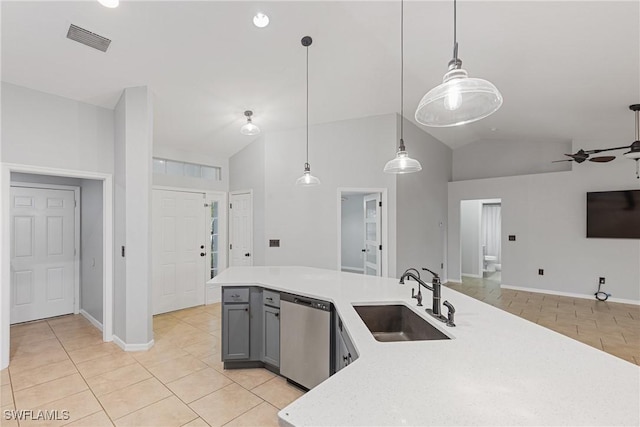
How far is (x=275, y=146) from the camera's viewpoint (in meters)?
4.80

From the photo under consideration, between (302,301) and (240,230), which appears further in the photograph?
(240,230)

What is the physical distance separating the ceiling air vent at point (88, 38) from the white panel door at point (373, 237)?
3933mm

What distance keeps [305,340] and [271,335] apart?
1.58 feet

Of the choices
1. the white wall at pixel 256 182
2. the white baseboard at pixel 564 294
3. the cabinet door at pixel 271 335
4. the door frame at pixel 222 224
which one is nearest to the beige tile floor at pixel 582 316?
the white baseboard at pixel 564 294

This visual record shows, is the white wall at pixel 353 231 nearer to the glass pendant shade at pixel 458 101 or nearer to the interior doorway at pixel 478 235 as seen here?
the interior doorway at pixel 478 235

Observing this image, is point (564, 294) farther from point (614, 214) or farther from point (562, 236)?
point (614, 214)

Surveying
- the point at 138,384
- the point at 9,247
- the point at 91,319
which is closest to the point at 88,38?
the point at 9,247

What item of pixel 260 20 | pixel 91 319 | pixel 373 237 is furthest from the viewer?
pixel 373 237

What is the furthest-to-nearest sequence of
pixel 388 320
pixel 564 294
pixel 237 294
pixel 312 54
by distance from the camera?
1. pixel 564 294
2. pixel 312 54
3. pixel 237 294
4. pixel 388 320

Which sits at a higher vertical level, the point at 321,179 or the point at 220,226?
the point at 321,179

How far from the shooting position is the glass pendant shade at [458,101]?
50.4 inches

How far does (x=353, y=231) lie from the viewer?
26.5 ft

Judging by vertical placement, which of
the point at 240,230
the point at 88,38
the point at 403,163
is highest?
the point at 88,38

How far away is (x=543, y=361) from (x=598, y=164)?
613 centimetres
